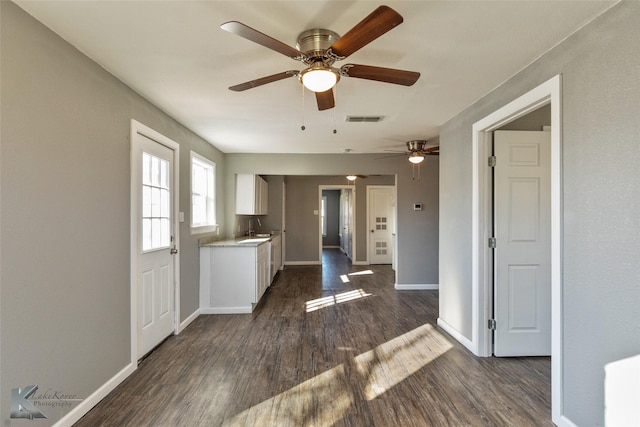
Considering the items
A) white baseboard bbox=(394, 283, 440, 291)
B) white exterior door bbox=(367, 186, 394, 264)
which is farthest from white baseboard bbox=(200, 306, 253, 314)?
white exterior door bbox=(367, 186, 394, 264)

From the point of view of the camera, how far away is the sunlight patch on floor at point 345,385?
205 cm

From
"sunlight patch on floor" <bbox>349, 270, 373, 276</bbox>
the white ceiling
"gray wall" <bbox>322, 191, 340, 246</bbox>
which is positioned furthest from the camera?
"gray wall" <bbox>322, 191, 340, 246</bbox>

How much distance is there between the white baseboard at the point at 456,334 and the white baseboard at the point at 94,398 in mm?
3037

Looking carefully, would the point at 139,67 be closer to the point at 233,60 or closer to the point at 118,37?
the point at 118,37

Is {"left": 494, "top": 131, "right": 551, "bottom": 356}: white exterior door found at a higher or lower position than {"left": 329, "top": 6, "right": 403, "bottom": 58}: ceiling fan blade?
lower

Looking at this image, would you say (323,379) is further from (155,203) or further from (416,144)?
(416,144)

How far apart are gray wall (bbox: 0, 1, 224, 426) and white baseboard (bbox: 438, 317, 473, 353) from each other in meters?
3.06

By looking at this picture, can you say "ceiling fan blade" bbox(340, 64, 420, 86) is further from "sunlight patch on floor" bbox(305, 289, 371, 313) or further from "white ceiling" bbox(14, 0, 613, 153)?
"sunlight patch on floor" bbox(305, 289, 371, 313)

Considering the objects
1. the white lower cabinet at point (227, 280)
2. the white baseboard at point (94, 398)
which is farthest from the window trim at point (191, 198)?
the white baseboard at point (94, 398)

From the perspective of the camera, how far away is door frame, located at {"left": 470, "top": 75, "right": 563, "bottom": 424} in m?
1.95

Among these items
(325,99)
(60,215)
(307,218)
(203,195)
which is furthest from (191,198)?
(307,218)

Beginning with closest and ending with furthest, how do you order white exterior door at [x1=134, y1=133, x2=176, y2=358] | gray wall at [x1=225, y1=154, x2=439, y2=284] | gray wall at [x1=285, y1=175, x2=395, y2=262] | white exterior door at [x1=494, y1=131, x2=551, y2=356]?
white exterior door at [x1=134, y1=133, x2=176, y2=358]
white exterior door at [x1=494, y1=131, x2=551, y2=356]
gray wall at [x1=225, y1=154, x2=439, y2=284]
gray wall at [x1=285, y1=175, x2=395, y2=262]

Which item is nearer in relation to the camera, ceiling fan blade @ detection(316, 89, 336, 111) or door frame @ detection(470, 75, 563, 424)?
door frame @ detection(470, 75, 563, 424)

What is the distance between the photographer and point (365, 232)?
8.39 meters
